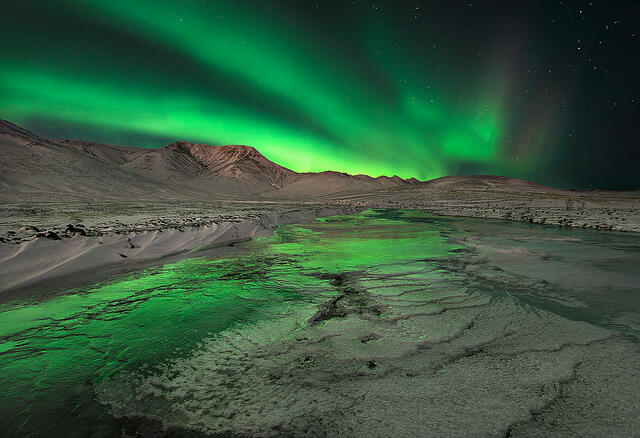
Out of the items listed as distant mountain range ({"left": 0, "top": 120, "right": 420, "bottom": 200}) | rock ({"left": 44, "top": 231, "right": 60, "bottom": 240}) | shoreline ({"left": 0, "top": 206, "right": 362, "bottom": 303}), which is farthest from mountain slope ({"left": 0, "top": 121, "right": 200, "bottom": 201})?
shoreline ({"left": 0, "top": 206, "right": 362, "bottom": 303})

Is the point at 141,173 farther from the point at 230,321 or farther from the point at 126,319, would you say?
the point at 230,321

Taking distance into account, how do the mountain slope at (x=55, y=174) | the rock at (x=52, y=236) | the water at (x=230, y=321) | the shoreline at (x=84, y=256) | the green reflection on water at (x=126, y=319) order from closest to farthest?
the water at (x=230, y=321), the green reflection on water at (x=126, y=319), the shoreline at (x=84, y=256), the rock at (x=52, y=236), the mountain slope at (x=55, y=174)

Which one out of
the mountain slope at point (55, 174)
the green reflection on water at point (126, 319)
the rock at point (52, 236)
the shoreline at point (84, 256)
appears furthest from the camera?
the mountain slope at point (55, 174)

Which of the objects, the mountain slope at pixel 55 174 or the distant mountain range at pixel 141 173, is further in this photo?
the distant mountain range at pixel 141 173

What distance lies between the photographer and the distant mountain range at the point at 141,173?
49250 mm

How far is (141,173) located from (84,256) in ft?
396

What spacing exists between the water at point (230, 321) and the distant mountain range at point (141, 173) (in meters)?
42.9

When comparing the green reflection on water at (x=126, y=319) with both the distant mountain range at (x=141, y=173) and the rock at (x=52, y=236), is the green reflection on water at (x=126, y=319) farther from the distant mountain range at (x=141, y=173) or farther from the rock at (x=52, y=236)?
the distant mountain range at (x=141, y=173)

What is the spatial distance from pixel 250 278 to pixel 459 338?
201 inches

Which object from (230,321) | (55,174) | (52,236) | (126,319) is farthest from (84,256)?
(55,174)

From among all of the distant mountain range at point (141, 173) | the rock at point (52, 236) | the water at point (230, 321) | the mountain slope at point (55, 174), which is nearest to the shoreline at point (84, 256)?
the rock at point (52, 236)

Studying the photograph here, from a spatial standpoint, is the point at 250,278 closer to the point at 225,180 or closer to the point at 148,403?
the point at 148,403

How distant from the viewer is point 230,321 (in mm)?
4977

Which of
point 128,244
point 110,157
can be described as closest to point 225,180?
point 110,157
